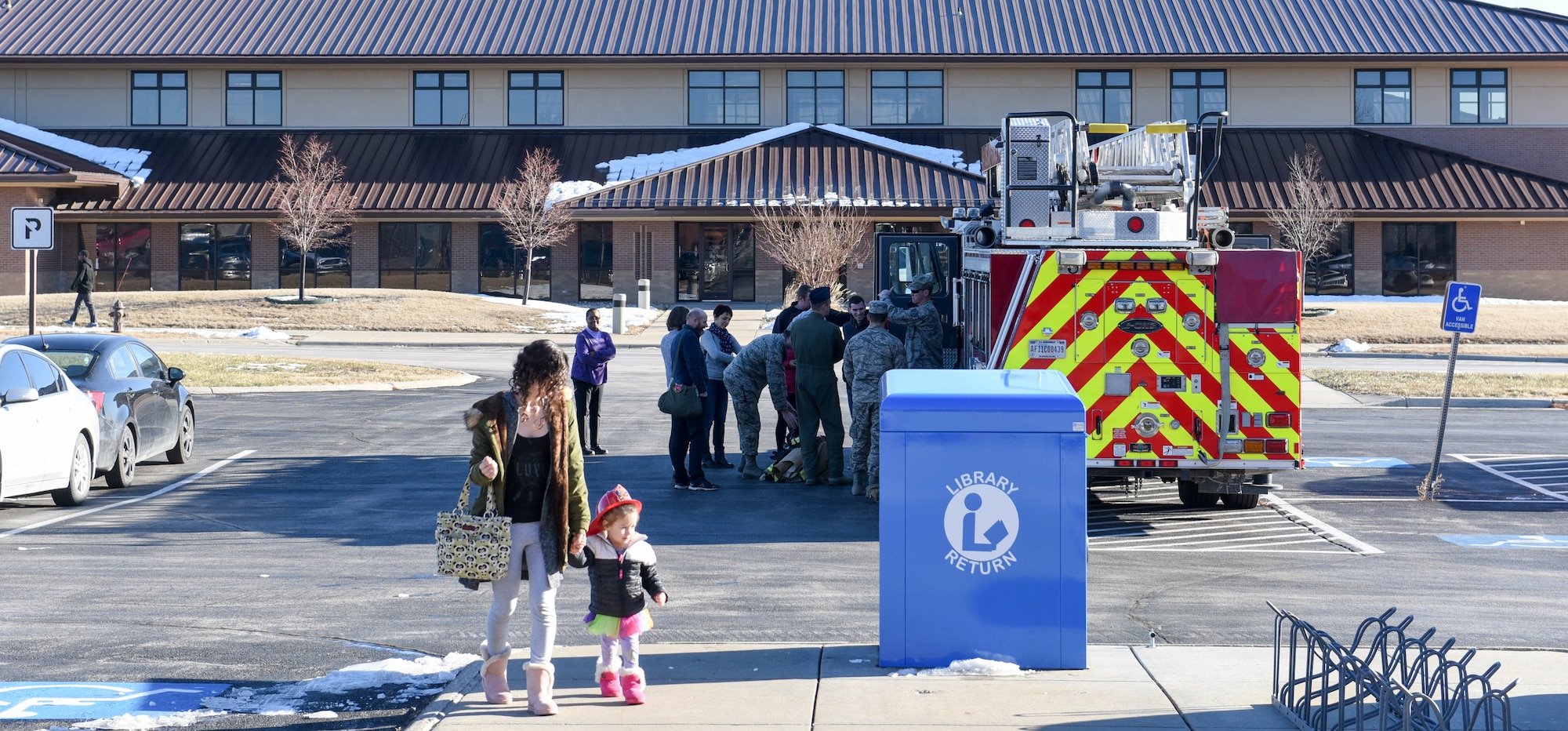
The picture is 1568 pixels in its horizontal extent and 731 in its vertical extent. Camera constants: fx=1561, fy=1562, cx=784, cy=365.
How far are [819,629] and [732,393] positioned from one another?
6.40 metres

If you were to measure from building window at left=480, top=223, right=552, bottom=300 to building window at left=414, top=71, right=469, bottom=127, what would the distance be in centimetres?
369

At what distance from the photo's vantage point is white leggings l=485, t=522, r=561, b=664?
22.0ft

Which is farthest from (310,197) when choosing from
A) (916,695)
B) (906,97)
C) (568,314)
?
(916,695)

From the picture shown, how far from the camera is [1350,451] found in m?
17.5

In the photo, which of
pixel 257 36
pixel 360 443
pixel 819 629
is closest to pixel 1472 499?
pixel 819 629

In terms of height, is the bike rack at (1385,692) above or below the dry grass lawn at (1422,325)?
below

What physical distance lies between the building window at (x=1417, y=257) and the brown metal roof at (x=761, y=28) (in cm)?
512

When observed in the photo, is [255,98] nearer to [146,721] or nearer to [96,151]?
[96,151]

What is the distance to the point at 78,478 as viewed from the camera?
13156mm

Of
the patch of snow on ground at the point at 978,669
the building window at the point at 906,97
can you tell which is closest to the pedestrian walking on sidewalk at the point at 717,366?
the patch of snow on ground at the point at 978,669

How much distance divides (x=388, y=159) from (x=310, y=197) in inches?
145

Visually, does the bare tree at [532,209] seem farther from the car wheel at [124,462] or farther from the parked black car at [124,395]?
the car wheel at [124,462]

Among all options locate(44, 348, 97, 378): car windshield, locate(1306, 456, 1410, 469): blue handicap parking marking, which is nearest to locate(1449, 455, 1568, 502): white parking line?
locate(1306, 456, 1410, 469): blue handicap parking marking

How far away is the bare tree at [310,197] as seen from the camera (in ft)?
139
